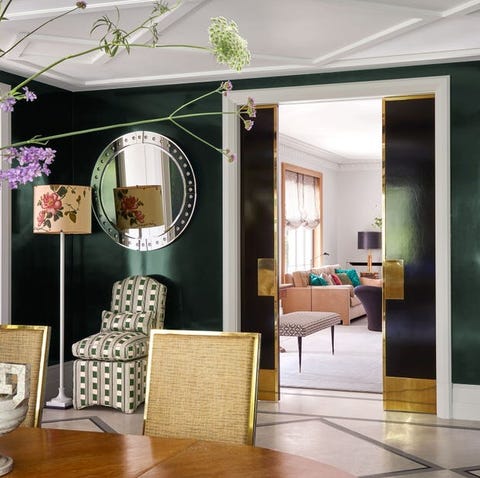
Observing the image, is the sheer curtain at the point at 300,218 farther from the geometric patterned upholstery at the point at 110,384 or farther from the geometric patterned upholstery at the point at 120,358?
the geometric patterned upholstery at the point at 110,384

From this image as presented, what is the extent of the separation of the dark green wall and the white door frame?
0.07 metres

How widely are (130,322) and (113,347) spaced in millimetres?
353

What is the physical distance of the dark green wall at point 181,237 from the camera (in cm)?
525

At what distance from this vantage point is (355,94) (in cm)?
551

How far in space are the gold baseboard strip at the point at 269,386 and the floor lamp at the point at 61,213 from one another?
1507 millimetres

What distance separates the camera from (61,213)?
559cm

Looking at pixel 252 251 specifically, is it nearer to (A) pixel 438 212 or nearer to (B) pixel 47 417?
(A) pixel 438 212

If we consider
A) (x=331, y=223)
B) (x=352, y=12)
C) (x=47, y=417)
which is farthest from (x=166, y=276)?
(x=331, y=223)

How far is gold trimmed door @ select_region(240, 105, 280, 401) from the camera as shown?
19.5ft

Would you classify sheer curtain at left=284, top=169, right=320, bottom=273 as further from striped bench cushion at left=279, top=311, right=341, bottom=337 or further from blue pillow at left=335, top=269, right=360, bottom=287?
striped bench cushion at left=279, top=311, right=341, bottom=337

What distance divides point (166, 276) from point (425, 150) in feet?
7.52

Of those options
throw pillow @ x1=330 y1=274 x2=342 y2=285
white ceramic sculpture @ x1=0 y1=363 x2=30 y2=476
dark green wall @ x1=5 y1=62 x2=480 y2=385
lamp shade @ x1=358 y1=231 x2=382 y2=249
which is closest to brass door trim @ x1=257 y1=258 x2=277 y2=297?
dark green wall @ x1=5 y1=62 x2=480 y2=385

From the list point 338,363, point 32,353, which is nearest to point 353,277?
point 338,363

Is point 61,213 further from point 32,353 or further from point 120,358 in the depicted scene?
point 32,353
